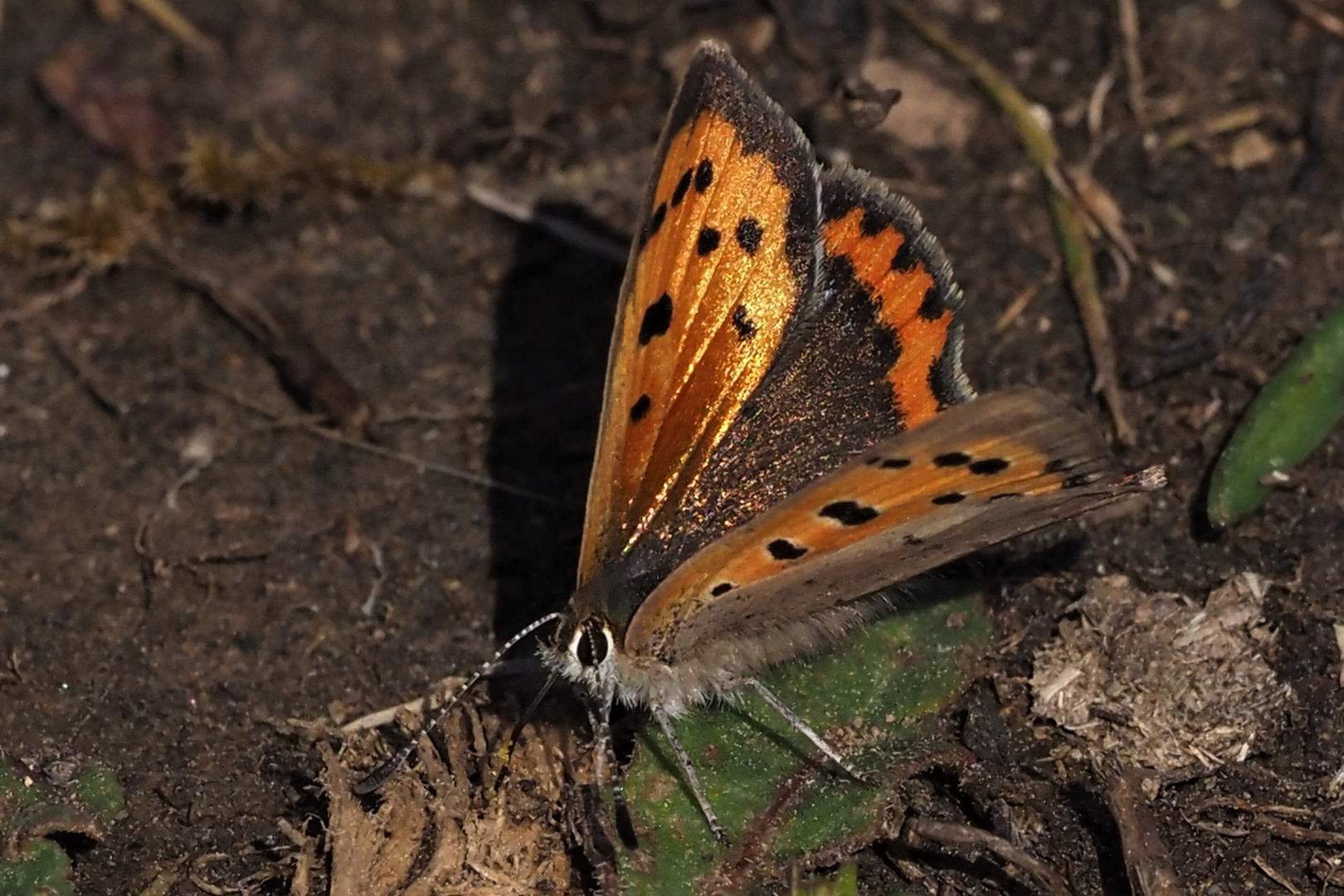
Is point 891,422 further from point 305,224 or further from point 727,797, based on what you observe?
point 305,224

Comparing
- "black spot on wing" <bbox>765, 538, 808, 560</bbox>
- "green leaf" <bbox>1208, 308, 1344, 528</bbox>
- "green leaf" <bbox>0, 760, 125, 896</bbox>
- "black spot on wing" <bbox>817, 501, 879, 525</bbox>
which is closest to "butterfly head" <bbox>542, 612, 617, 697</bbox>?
"black spot on wing" <bbox>765, 538, 808, 560</bbox>

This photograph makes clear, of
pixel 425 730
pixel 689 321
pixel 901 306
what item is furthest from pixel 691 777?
pixel 901 306

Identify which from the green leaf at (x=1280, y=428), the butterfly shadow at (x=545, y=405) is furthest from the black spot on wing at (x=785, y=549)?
the green leaf at (x=1280, y=428)

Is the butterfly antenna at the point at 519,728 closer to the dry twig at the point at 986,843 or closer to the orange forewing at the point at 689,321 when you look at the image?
the orange forewing at the point at 689,321

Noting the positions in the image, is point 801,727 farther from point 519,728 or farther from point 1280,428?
point 1280,428

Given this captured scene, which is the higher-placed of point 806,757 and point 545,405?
point 545,405
